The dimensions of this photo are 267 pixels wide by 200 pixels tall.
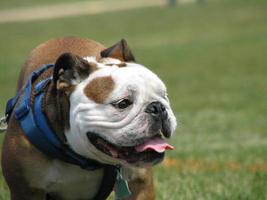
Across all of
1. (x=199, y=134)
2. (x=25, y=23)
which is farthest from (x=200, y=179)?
(x=25, y=23)

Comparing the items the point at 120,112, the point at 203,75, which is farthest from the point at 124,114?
the point at 203,75

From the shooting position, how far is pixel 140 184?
457 cm

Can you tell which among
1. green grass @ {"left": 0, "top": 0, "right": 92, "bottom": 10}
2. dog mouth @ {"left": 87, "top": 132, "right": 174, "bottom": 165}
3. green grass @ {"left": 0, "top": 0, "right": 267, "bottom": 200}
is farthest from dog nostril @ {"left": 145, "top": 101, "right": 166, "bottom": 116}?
green grass @ {"left": 0, "top": 0, "right": 92, "bottom": 10}

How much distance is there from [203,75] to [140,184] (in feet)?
65.4

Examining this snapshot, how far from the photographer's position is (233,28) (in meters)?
39.8

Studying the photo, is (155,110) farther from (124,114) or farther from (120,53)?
(120,53)

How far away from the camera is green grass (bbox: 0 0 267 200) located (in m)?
7.57

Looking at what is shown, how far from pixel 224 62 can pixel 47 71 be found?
22960 millimetres

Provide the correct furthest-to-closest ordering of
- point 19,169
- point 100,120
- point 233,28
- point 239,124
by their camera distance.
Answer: point 233,28 < point 239,124 < point 19,169 < point 100,120

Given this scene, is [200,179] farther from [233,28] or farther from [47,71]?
[233,28]

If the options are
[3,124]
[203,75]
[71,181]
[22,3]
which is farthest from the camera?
[22,3]

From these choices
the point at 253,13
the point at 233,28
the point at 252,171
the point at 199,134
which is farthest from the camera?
the point at 253,13

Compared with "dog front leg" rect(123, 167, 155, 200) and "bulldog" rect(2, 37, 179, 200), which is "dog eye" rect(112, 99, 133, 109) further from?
"dog front leg" rect(123, 167, 155, 200)

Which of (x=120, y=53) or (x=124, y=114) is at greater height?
(x=120, y=53)
